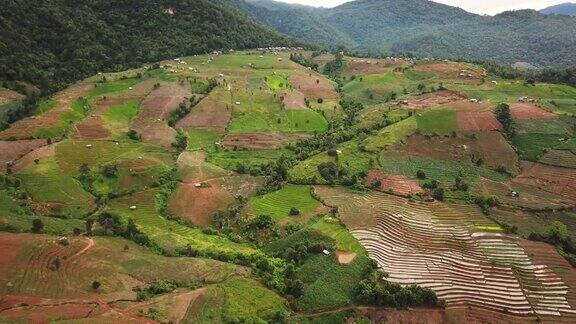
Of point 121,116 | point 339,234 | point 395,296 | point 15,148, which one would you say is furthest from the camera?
point 121,116

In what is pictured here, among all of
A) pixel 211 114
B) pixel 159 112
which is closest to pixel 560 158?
pixel 211 114

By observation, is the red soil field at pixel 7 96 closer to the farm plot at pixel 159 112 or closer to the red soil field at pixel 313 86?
the farm plot at pixel 159 112

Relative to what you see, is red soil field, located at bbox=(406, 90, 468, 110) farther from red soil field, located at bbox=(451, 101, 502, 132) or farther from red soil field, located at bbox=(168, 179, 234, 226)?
red soil field, located at bbox=(168, 179, 234, 226)

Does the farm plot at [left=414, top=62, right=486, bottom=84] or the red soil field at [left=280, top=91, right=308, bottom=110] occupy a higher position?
the farm plot at [left=414, top=62, right=486, bottom=84]

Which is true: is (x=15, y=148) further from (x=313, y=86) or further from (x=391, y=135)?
(x=313, y=86)

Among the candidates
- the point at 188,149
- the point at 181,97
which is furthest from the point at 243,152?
the point at 181,97

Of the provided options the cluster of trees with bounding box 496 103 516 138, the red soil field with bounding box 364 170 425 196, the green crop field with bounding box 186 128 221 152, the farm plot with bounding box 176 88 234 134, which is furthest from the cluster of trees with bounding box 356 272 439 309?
the farm plot with bounding box 176 88 234 134
